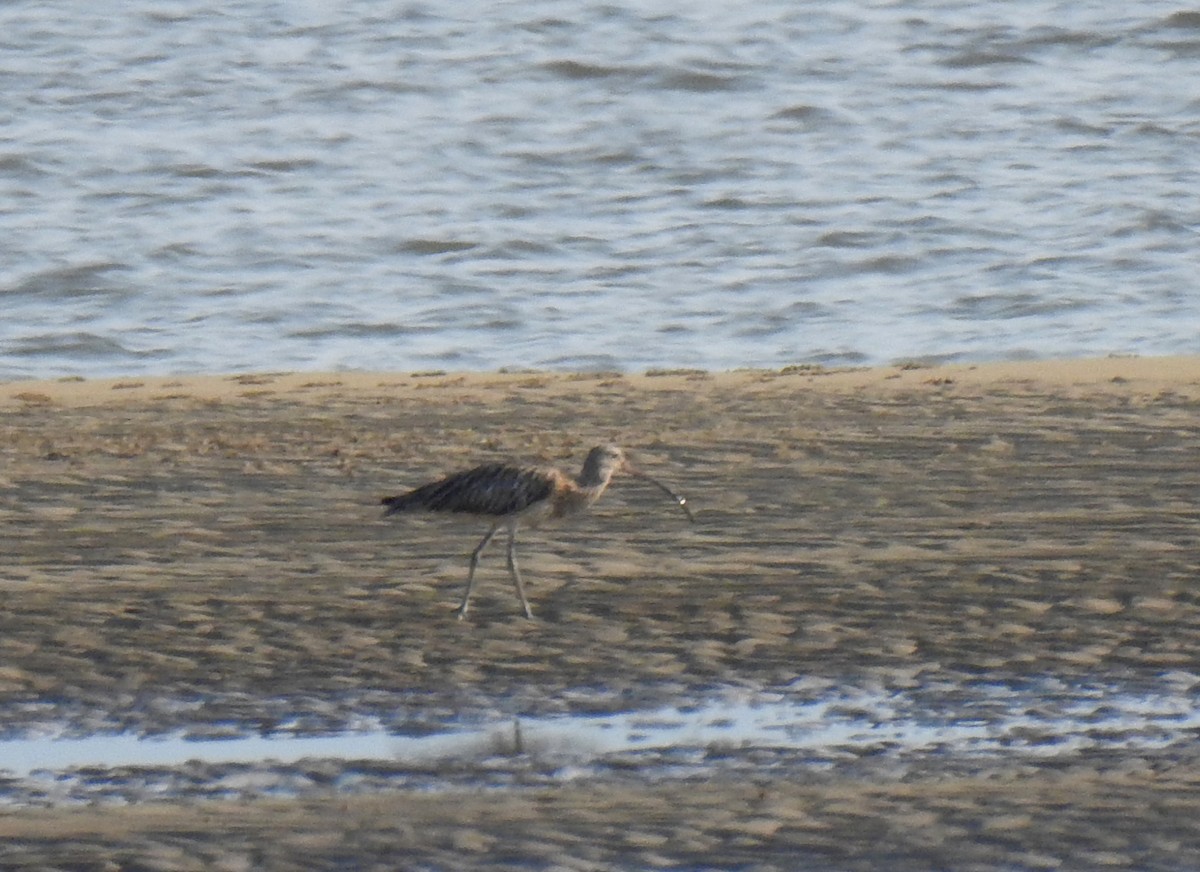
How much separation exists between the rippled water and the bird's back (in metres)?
7.85

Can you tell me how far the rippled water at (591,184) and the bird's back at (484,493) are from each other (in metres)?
7.85

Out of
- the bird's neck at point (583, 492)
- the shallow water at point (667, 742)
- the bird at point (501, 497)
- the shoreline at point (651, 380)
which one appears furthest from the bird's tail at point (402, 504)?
the shoreline at point (651, 380)

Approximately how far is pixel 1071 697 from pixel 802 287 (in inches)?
526

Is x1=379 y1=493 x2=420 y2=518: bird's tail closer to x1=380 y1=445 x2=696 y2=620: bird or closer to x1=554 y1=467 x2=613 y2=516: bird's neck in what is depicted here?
x1=380 y1=445 x2=696 y2=620: bird

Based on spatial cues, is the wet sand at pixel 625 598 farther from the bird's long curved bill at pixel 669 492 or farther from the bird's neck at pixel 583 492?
the bird's neck at pixel 583 492

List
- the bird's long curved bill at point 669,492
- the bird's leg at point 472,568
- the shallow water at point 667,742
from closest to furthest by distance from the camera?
1. the shallow water at point 667,742
2. the bird's leg at point 472,568
3. the bird's long curved bill at point 669,492

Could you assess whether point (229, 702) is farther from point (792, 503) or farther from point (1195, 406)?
point (1195, 406)

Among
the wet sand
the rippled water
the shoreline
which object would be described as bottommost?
the rippled water

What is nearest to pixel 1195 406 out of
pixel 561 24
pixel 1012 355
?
pixel 1012 355

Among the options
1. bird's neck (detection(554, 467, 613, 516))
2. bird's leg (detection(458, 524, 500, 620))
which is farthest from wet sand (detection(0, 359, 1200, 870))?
bird's neck (detection(554, 467, 613, 516))

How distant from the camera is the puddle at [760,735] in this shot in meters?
7.57

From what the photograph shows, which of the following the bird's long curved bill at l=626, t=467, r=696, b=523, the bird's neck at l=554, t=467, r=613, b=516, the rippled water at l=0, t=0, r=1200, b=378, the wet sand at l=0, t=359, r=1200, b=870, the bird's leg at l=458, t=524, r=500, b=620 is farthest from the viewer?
the rippled water at l=0, t=0, r=1200, b=378

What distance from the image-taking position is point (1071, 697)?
8.19 m

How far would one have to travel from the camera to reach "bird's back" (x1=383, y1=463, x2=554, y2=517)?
9.78 meters
